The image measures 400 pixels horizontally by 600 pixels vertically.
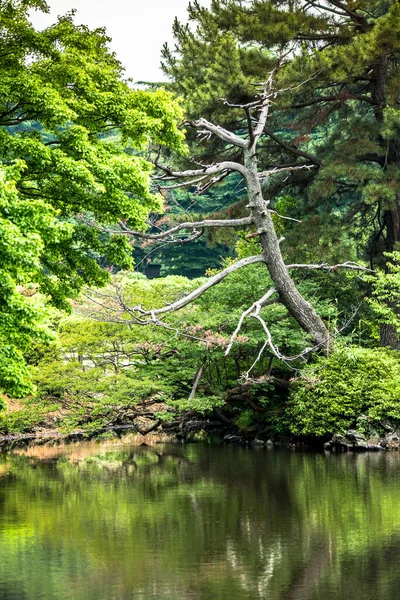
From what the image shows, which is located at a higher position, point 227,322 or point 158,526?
point 227,322

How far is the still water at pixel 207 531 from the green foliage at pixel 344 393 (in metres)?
1.36

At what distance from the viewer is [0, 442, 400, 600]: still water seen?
19.6 ft

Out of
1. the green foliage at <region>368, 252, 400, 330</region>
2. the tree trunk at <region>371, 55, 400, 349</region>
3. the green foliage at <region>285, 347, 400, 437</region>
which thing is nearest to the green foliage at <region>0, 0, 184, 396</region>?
the green foliage at <region>285, 347, 400, 437</region>

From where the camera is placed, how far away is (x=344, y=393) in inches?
639

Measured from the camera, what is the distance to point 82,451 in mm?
19656

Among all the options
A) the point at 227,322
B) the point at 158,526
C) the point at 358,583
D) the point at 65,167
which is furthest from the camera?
the point at 227,322

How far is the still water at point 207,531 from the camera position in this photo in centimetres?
598

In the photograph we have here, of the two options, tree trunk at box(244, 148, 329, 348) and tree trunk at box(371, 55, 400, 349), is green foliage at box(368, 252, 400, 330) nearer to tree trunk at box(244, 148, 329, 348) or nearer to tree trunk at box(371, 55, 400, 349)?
tree trunk at box(371, 55, 400, 349)

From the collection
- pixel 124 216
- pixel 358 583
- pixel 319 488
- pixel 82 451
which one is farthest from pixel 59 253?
pixel 358 583

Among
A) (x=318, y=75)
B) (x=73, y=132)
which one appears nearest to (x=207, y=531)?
(x=73, y=132)

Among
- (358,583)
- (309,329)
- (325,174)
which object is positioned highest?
(325,174)

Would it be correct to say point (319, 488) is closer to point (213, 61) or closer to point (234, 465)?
point (234, 465)

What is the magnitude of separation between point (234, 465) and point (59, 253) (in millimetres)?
4787

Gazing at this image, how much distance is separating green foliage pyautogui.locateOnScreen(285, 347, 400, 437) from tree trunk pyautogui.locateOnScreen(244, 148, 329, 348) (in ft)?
2.45
